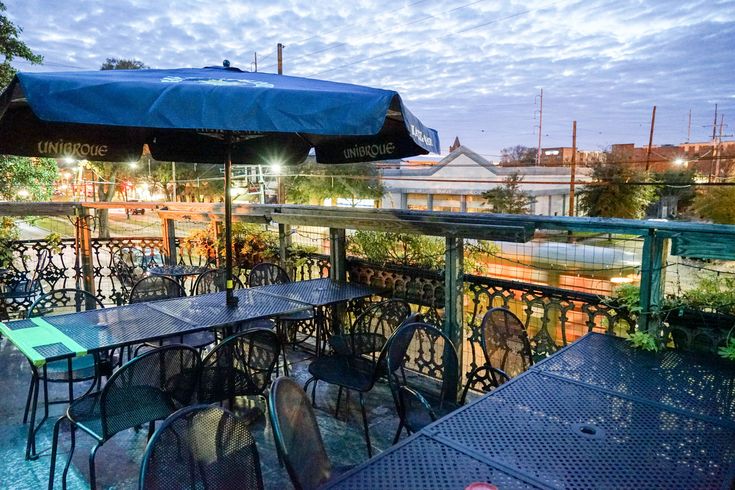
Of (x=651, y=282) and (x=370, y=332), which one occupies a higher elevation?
(x=651, y=282)

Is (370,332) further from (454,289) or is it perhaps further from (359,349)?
(454,289)

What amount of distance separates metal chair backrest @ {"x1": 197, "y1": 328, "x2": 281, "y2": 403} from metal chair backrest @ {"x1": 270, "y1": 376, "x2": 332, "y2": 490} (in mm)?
1025

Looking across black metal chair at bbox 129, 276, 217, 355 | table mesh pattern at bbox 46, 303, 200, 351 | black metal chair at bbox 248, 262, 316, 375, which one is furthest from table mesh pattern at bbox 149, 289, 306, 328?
black metal chair at bbox 248, 262, 316, 375

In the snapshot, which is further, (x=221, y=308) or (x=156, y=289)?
(x=156, y=289)

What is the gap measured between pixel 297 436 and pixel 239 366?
1463 millimetres

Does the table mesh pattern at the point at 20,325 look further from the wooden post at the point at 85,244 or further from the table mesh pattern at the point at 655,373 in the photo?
the table mesh pattern at the point at 655,373

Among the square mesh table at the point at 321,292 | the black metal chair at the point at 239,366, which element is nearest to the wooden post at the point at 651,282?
the square mesh table at the point at 321,292

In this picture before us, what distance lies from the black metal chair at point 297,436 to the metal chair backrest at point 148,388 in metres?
0.99

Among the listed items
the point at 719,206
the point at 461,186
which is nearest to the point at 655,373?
the point at 719,206

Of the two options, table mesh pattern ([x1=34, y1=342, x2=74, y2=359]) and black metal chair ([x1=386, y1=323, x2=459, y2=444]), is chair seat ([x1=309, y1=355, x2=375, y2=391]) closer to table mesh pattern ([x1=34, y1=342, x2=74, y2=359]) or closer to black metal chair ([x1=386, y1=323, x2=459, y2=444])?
black metal chair ([x1=386, y1=323, x2=459, y2=444])

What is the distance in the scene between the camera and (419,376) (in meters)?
4.55

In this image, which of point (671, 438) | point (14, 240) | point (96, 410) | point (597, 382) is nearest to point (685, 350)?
point (597, 382)

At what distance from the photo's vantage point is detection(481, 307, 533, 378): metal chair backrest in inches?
122

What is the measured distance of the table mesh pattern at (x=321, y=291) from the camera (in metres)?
4.18
